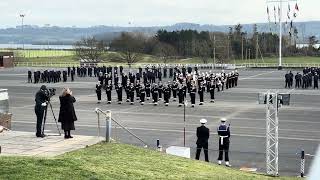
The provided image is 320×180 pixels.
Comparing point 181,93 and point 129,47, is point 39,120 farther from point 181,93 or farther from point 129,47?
point 129,47

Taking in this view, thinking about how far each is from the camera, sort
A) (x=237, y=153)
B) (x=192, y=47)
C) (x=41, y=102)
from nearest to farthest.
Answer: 1. (x=41, y=102)
2. (x=237, y=153)
3. (x=192, y=47)

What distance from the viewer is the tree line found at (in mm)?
87250

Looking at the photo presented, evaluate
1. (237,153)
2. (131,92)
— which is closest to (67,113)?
(237,153)

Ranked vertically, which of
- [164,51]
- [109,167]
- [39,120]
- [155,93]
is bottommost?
[155,93]

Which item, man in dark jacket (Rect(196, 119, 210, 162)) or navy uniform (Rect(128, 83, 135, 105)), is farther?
navy uniform (Rect(128, 83, 135, 105))

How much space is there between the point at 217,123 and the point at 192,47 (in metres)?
73.7

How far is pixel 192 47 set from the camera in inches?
3686

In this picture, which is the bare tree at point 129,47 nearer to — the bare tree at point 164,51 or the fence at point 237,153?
the bare tree at point 164,51

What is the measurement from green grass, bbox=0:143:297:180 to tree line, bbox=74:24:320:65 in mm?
70023

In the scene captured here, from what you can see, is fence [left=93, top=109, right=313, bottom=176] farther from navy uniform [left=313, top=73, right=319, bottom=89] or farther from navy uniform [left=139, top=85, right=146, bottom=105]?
navy uniform [left=313, top=73, right=319, bottom=89]

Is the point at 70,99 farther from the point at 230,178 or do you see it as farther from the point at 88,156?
the point at 230,178

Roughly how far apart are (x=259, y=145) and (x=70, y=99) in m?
6.21

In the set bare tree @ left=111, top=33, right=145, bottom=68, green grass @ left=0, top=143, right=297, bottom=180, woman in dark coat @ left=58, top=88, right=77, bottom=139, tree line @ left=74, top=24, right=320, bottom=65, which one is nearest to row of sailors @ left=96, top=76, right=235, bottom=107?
woman in dark coat @ left=58, top=88, right=77, bottom=139

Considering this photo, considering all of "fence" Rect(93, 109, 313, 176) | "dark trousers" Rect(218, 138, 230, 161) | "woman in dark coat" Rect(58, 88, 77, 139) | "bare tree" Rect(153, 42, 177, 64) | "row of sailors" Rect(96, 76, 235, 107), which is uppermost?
"bare tree" Rect(153, 42, 177, 64)
